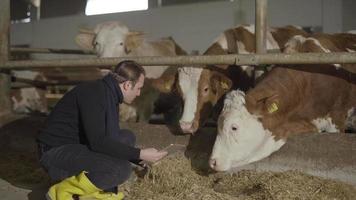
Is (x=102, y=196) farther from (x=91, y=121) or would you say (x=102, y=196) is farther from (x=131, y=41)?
(x=131, y=41)

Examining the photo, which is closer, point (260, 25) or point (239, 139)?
point (239, 139)

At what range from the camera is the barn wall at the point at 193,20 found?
30.6ft

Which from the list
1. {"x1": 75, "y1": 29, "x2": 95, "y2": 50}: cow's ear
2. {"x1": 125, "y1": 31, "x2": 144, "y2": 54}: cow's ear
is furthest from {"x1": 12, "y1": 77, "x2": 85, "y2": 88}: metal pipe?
{"x1": 125, "y1": 31, "x2": 144, "y2": 54}: cow's ear

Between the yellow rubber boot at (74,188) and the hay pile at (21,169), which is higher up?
the yellow rubber boot at (74,188)

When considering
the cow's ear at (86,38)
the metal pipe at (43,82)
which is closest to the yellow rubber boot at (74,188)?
the cow's ear at (86,38)

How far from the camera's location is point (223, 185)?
3.23 meters

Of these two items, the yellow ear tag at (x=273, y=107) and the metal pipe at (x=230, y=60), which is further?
the yellow ear tag at (x=273, y=107)

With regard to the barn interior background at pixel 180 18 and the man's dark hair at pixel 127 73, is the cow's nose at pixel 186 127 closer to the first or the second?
the man's dark hair at pixel 127 73

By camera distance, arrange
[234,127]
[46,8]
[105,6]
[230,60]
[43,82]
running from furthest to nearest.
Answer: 1. [46,8]
2. [105,6]
3. [43,82]
4. [230,60]
5. [234,127]

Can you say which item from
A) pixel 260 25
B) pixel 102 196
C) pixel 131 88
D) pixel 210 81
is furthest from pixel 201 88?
pixel 102 196

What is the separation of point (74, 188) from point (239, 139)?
1266 mm

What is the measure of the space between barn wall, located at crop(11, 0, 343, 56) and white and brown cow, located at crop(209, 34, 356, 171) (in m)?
5.40

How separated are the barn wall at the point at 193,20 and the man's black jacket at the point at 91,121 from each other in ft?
24.6

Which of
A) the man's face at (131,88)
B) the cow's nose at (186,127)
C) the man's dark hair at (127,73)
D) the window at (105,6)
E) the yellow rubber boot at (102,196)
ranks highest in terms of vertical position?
the window at (105,6)
